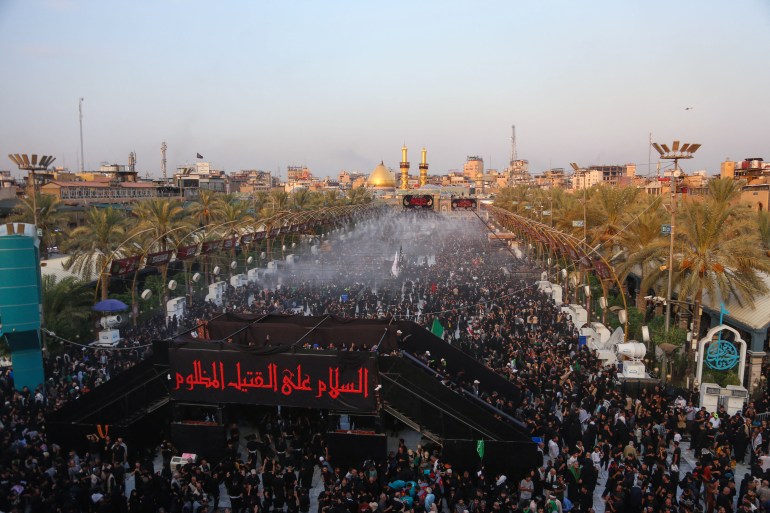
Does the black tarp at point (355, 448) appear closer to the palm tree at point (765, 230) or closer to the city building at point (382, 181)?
the palm tree at point (765, 230)

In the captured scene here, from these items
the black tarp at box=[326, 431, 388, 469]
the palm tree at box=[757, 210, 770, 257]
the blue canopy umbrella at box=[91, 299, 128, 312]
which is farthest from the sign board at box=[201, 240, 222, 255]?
the palm tree at box=[757, 210, 770, 257]

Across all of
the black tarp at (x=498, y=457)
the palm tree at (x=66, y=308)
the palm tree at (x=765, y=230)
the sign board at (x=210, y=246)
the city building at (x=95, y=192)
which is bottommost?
the black tarp at (x=498, y=457)

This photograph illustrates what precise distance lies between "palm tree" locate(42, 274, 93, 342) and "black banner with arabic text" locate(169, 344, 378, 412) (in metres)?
10.3

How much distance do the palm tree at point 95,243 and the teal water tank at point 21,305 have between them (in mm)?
8168

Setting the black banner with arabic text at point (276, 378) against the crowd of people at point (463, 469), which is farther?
the black banner with arabic text at point (276, 378)

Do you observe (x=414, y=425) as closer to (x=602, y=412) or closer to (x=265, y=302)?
(x=602, y=412)

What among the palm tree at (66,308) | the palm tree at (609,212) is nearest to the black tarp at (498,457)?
the palm tree at (66,308)

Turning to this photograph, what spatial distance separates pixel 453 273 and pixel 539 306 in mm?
9227

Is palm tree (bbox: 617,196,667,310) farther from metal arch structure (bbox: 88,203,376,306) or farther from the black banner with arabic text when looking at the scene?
metal arch structure (bbox: 88,203,376,306)

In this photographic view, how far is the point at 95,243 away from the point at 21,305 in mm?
10516

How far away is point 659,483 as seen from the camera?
34.7 feet

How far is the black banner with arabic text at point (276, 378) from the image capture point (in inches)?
495

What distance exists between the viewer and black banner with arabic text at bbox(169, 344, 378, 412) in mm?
12562

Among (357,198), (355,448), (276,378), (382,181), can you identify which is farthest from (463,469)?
(382,181)
